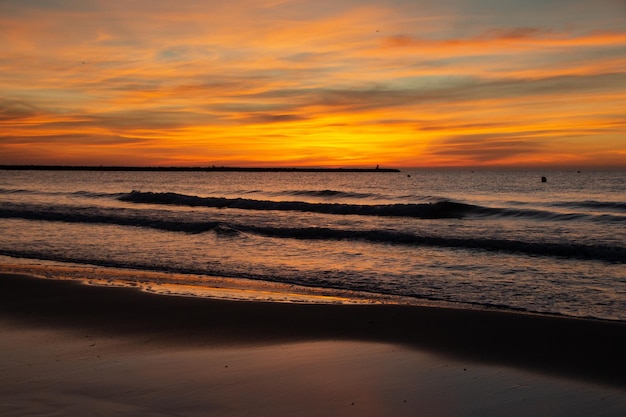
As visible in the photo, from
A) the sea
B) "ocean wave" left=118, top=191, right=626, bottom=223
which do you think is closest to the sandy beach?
the sea

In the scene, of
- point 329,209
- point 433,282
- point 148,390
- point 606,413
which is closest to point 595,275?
point 433,282

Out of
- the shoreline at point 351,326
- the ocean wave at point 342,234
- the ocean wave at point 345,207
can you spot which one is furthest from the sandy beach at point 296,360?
the ocean wave at point 345,207

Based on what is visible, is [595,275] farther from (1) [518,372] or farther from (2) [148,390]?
Result: (2) [148,390]

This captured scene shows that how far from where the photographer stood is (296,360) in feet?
21.0

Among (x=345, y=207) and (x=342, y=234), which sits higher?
(x=345, y=207)

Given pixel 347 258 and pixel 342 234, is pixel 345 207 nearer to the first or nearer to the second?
pixel 342 234

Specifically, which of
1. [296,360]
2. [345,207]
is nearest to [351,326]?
[296,360]

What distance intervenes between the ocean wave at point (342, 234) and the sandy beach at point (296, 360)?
325 inches

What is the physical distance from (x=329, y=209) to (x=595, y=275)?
23.4m

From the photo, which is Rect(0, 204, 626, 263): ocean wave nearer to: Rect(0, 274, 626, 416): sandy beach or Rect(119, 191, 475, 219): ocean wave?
Rect(0, 274, 626, 416): sandy beach

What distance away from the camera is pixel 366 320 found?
8414 millimetres

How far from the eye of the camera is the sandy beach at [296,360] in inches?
199

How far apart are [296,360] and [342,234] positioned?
1445 centimetres

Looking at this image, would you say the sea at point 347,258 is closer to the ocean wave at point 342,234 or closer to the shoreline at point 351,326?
the ocean wave at point 342,234
